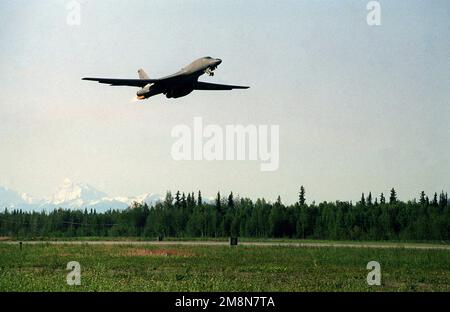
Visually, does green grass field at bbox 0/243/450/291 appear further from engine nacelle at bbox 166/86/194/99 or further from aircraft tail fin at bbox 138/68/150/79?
aircraft tail fin at bbox 138/68/150/79

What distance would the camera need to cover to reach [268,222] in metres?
119

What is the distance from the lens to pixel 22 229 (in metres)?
144

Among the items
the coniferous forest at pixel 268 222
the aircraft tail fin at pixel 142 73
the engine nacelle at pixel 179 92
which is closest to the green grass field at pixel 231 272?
the engine nacelle at pixel 179 92

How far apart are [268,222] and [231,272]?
3518 inches

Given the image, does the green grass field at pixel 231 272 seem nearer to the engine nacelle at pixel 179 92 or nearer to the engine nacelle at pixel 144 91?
the engine nacelle at pixel 179 92

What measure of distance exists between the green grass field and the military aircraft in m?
9.58

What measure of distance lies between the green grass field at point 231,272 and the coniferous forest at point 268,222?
53.4 m

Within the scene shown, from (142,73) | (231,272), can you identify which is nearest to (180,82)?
(231,272)

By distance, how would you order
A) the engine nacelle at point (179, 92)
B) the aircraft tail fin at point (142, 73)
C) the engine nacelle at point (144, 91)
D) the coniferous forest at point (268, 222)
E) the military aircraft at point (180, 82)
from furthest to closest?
the coniferous forest at point (268, 222)
the aircraft tail fin at point (142, 73)
the engine nacelle at point (144, 91)
the engine nacelle at point (179, 92)
the military aircraft at point (180, 82)

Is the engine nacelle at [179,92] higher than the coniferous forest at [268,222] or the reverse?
higher

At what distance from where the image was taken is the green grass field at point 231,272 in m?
24.2

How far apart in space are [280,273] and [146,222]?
110m
